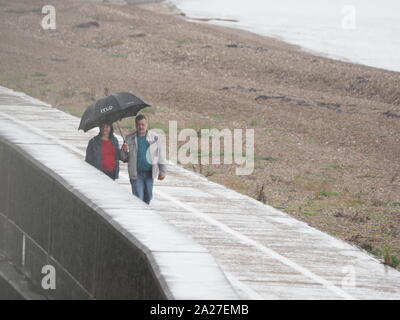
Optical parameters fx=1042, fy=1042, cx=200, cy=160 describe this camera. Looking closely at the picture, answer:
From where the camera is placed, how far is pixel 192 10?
74.2m

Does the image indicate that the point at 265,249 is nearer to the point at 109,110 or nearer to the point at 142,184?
the point at 142,184

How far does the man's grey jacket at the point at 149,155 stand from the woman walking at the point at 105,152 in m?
0.25

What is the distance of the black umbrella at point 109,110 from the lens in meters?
12.9

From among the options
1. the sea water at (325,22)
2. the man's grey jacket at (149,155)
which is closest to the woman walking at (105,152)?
the man's grey jacket at (149,155)

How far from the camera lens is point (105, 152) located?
12195 millimetres

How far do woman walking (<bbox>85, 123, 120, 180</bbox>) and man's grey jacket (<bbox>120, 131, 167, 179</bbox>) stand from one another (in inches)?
10.0

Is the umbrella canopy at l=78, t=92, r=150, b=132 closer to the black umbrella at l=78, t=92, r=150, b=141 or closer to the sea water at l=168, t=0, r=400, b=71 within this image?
the black umbrella at l=78, t=92, r=150, b=141

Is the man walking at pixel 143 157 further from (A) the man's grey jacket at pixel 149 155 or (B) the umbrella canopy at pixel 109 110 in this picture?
(B) the umbrella canopy at pixel 109 110

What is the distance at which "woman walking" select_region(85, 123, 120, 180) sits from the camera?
12156 mm

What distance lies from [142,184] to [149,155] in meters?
0.42

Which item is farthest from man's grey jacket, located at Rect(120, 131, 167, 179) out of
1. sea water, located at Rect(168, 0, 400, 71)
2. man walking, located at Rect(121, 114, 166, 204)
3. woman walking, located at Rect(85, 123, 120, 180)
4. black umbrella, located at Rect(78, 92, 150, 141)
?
sea water, located at Rect(168, 0, 400, 71)
